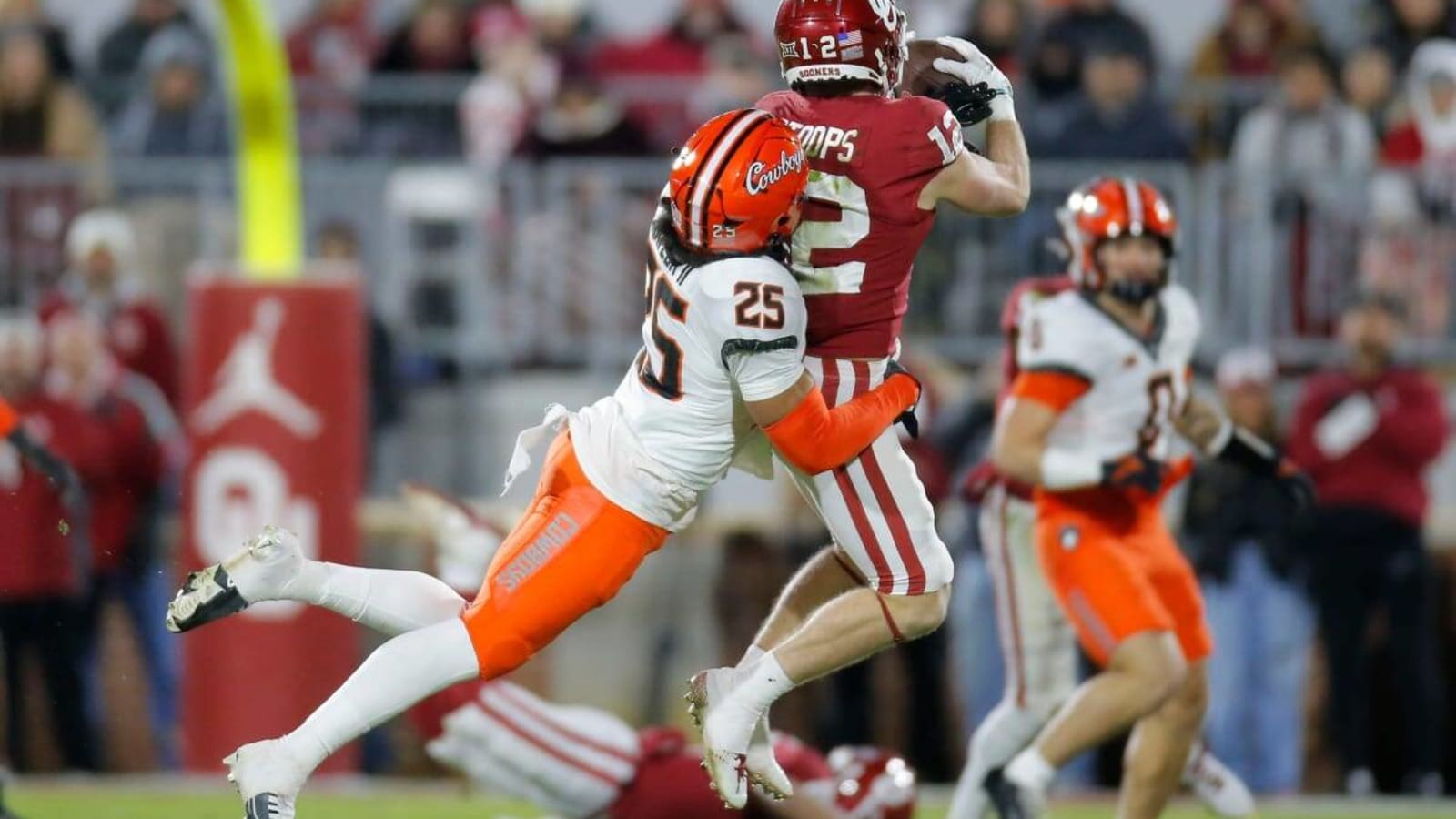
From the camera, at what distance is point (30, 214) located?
10.6 m

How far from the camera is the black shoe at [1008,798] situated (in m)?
7.20

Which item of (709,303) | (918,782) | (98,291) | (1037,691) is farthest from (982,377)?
(709,303)

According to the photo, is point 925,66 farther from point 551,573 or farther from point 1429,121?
point 1429,121

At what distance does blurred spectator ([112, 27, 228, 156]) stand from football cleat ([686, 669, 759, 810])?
559 centimetres

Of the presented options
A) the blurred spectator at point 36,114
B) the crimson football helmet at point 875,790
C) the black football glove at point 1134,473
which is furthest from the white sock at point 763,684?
the blurred spectator at point 36,114

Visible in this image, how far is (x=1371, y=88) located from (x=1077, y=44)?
3.86 ft

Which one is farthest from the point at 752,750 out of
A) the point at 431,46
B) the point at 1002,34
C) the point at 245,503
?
the point at 431,46

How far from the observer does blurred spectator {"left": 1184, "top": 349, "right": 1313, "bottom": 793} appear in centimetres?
980

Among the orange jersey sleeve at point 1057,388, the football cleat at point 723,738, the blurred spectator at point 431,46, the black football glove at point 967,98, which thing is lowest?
the football cleat at point 723,738

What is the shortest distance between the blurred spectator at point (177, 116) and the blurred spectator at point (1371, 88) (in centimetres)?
457

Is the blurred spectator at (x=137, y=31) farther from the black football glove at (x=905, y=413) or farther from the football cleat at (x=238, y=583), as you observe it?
the black football glove at (x=905, y=413)

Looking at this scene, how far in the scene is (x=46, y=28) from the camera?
11.8 meters

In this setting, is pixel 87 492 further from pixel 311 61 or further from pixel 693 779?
pixel 693 779

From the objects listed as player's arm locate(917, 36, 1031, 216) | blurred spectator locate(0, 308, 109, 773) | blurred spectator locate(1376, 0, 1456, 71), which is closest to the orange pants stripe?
player's arm locate(917, 36, 1031, 216)
